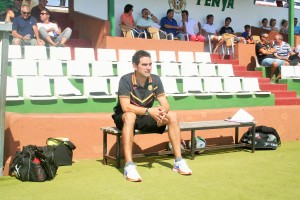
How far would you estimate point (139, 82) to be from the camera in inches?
212

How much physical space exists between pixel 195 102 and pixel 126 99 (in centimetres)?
298

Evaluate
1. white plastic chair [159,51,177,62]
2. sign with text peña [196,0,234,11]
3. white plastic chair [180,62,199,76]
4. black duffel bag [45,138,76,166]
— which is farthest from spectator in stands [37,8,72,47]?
sign with text peña [196,0,234,11]

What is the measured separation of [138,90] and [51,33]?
184 inches

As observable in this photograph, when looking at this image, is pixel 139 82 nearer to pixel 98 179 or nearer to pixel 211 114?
pixel 98 179

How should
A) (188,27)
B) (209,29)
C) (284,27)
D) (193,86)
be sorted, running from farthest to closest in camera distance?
1. (284,27)
2. (209,29)
3. (188,27)
4. (193,86)

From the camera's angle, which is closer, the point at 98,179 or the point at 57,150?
the point at 98,179

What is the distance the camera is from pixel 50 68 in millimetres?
7508

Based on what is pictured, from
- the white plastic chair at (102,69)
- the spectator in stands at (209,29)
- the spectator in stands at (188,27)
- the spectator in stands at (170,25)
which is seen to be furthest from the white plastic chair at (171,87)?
the spectator in stands at (209,29)

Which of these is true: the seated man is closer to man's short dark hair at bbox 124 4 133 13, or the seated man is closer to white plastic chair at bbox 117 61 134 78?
white plastic chair at bbox 117 61 134 78

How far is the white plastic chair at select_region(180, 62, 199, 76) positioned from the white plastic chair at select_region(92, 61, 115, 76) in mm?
1657

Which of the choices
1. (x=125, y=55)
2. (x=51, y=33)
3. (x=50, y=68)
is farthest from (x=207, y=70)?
(x=50, y=68)

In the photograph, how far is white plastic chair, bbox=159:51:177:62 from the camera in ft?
31.8

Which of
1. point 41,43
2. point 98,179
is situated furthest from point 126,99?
point 41,43

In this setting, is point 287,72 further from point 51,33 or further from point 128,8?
point 51,33
